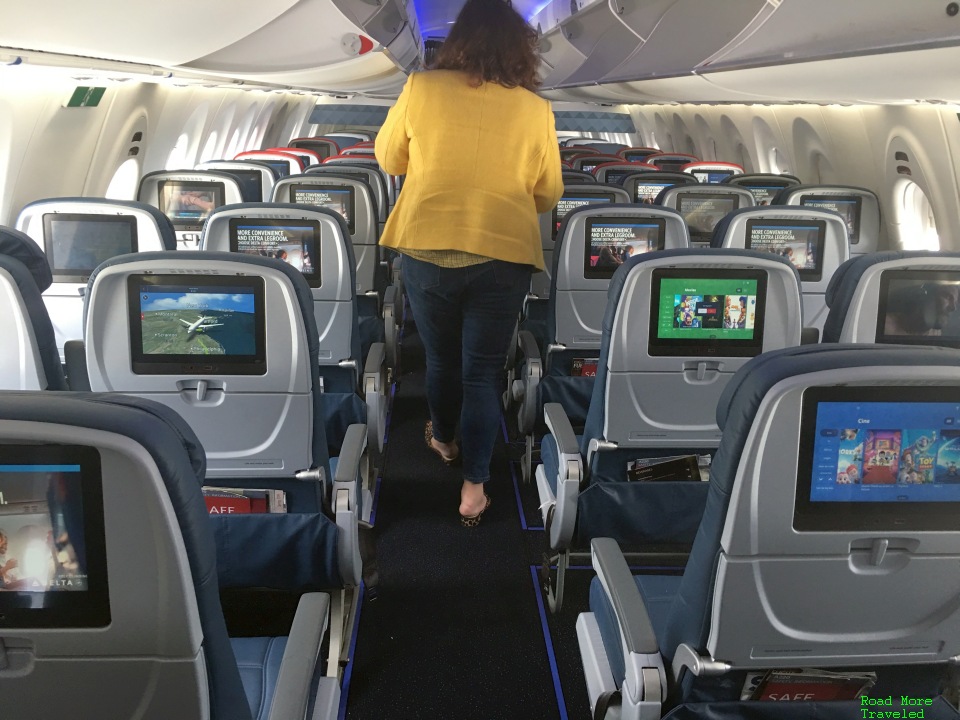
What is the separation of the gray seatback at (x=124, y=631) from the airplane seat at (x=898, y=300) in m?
2.18

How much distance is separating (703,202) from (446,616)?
3.81 meters

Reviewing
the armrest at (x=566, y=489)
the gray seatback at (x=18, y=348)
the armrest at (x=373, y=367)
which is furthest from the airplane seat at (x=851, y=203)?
the gray seatback at (x=18, y=348)

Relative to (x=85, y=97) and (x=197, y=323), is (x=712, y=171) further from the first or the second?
(x=197, y=323)

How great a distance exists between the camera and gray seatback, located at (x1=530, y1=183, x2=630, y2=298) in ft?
17.0

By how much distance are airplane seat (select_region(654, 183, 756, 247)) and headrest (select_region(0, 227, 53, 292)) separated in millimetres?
4037

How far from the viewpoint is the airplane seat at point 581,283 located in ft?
12.6

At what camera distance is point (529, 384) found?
3.86 meters

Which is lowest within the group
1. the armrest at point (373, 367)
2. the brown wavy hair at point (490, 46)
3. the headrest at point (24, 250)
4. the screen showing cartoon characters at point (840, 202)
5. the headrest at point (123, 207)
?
the armrest at point (373, 367)

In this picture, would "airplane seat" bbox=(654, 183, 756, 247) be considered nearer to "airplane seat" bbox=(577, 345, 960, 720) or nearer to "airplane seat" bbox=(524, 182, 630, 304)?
"airplane seat" bbox=(524, 182, 630, 304)

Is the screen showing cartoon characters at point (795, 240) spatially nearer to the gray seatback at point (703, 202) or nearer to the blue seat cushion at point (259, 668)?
the gray seatback at point (703, 202)

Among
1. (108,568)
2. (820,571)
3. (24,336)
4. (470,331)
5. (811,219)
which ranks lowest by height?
(820,571)

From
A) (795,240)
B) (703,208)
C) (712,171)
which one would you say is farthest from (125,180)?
(795,240)

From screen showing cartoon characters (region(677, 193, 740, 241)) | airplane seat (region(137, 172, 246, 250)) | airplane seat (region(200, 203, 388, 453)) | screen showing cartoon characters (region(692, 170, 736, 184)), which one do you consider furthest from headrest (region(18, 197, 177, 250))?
screen showing cartoon characters (region(692, 170, 736, 184))

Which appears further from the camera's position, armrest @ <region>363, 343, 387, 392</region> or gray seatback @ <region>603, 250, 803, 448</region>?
armrest @ <region>363, 343, 387, 392</region>
